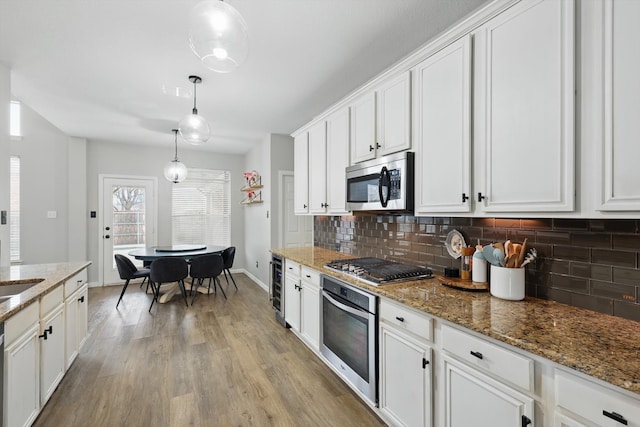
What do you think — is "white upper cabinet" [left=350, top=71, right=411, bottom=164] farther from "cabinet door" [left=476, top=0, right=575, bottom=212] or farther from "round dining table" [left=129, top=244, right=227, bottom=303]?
"round dining table" [left=129, top=244, right=227, bottom=303]

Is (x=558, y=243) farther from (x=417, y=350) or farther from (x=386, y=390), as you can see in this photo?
(x=386, y=390)

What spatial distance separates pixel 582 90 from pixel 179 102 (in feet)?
12.2

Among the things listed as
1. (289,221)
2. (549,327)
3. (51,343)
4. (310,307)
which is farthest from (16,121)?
(549,327)

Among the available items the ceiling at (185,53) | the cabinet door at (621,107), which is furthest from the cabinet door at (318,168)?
the cabinet door at (621,107)

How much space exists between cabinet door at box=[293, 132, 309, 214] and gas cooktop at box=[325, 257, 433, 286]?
1.28 metres

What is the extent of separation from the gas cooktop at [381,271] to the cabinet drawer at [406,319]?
168mm

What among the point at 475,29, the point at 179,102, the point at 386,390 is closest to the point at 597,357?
the point at 386,390

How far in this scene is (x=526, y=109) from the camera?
52.7 inches

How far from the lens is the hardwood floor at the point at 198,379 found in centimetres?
192

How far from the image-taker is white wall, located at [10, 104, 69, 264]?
450cm

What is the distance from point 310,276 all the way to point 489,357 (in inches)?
66.8

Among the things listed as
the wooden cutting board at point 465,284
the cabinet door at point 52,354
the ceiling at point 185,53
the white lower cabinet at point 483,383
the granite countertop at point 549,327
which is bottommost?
the cabinet door at point 52,354

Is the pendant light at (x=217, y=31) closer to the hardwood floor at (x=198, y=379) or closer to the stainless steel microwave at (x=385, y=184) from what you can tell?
the stainless steel microwave at (x=385, y=184)

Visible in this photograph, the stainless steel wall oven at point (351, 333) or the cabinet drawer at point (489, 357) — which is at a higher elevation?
the cabinet drawer at point (489, 357)
